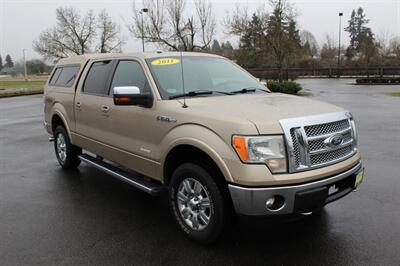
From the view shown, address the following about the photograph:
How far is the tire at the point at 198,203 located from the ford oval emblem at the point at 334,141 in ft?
3.56

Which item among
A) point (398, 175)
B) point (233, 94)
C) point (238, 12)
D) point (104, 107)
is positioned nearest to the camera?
point (233, 94)

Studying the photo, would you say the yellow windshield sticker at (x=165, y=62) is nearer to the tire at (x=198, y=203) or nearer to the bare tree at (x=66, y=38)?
the tire at (x=198, y=203)

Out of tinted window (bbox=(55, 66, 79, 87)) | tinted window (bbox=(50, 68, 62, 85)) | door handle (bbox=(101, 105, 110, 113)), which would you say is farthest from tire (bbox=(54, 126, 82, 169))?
door handle (bbox=(101, 105, 110, 113))

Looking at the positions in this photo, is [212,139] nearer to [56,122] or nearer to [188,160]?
[188,160]

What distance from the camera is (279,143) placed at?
10.3 ft

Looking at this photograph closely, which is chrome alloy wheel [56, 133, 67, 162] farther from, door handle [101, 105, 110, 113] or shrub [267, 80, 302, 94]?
shrub [267, 80, 302, 94]

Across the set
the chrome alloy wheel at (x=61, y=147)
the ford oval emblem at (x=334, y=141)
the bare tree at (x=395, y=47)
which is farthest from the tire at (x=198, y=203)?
the bare tree at (x=395, y=47)

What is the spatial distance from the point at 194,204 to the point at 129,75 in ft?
6.39

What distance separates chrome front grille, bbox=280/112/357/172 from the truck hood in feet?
0.30

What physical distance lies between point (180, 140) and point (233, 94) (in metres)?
1.10

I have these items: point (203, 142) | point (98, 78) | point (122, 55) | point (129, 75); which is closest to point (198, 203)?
point (203, 142)

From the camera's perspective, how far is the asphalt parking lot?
3414mm

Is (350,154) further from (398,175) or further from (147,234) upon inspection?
(398,175)

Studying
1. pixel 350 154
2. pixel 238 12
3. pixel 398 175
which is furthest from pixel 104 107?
pixel 238 12
